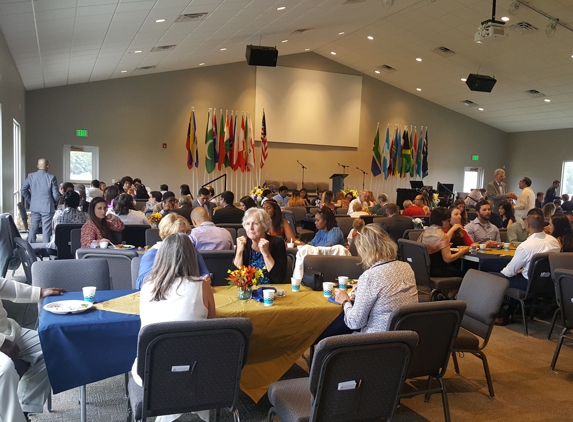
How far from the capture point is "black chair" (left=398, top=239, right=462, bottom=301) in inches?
214

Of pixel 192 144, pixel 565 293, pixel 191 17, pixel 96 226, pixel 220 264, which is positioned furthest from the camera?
pixel 192 144

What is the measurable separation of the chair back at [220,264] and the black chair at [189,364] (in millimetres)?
1818

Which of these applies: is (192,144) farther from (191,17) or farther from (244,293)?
(244,293)

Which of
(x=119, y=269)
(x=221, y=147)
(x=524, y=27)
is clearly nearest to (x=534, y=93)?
(x=524, y=27)

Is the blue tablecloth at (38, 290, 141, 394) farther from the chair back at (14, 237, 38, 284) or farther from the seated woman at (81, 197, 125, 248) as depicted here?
the seated woman at (81, 197, 125, 248)

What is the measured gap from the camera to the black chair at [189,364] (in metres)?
2.26

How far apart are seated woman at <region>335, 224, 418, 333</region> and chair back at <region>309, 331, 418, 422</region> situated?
22.7 inches

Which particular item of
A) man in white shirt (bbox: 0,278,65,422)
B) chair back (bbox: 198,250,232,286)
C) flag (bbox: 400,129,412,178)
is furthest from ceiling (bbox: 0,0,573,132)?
man in white shirt (bbox: 0,278,65,422)

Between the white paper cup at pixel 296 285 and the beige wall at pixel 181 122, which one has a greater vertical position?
the beige wall at pixel 181 122

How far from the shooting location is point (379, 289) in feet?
9.78

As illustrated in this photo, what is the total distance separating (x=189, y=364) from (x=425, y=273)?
3.75 meters

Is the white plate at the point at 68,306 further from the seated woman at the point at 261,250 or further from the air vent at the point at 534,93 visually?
the air vent at the point at 534,93

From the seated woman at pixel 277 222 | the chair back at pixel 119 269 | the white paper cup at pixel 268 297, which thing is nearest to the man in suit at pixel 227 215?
the seated woman at pixel 277 222

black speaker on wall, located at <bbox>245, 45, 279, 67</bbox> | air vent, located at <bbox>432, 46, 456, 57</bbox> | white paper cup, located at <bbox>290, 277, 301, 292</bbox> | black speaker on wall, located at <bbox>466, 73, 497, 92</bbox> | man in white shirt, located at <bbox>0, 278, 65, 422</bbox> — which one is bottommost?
man in white shirt, located at <bbox>0, 278, 65, 422</bbox>
